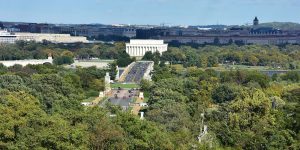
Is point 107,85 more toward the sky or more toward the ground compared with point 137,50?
more toward the sky

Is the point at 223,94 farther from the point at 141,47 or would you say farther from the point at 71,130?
the point at 141,47

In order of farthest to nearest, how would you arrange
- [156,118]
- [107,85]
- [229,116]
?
[107,85]
[229,116]
[156,118]

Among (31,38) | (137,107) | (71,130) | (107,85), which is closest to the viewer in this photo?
(71,130)

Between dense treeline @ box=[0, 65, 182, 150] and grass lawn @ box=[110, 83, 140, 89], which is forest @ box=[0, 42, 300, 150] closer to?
dense treeline @ box=[0, 65, 182, 150]

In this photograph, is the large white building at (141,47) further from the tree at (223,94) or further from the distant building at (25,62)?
the tree at (223,94)

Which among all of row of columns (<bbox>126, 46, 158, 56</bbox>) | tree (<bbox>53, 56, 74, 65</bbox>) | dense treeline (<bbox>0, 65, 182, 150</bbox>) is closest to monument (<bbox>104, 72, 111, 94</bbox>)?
tree (<bbox>53, 56, 74, 65</bbox>)

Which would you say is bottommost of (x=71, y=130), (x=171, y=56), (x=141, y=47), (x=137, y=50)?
(x=137, y=50)

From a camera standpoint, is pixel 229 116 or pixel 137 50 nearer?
pixel 229 116

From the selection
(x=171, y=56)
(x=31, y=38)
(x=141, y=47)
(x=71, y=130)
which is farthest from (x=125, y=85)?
(x=31, y=38)

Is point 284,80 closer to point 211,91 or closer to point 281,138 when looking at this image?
point 211,91
